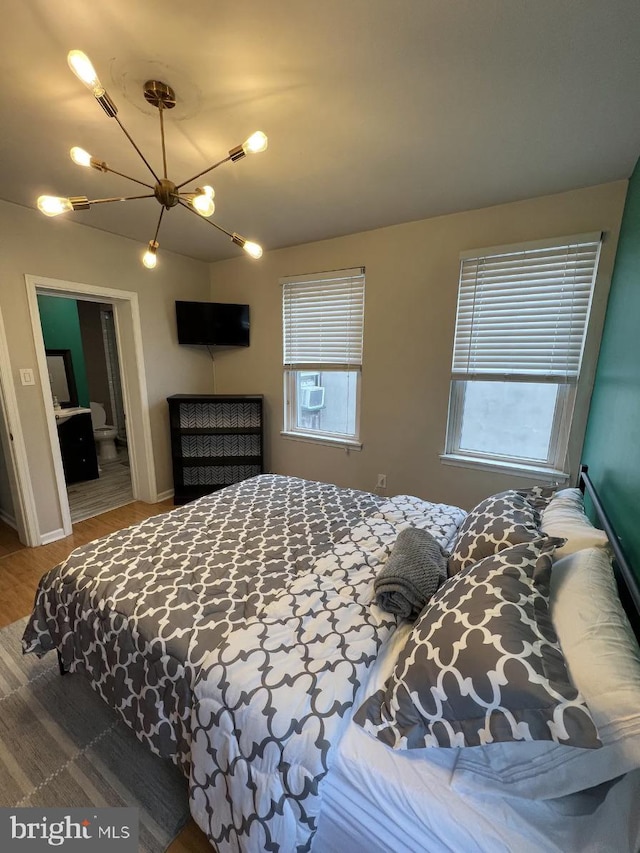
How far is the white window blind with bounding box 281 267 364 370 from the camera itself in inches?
119

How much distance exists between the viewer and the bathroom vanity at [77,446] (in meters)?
3.98

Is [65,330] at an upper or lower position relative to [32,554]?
upper

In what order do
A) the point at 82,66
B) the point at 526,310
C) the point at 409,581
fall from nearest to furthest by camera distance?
the point at 82,66
the point at 409,581
the point at 526,310

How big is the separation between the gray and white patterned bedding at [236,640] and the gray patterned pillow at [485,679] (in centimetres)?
16

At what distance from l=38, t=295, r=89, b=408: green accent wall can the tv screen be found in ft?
7.01

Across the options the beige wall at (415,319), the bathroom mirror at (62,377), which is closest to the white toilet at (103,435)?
the bathroom mirror at (62,377)

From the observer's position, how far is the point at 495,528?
134 cm

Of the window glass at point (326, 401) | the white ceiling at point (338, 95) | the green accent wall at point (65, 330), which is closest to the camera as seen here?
the white ceiling at point (338, 95)

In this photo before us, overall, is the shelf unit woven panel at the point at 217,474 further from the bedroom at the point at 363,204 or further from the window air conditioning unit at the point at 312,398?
the window air conditioning unit at the point at 312,398

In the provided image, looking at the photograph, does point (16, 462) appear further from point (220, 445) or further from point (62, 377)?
point (62, 377)

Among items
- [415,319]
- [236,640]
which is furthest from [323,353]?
[236,640]

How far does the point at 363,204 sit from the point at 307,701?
2.73 metres

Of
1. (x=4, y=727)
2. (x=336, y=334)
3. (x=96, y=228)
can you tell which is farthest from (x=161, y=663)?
(x=96, y=228)

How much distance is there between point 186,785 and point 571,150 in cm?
328
